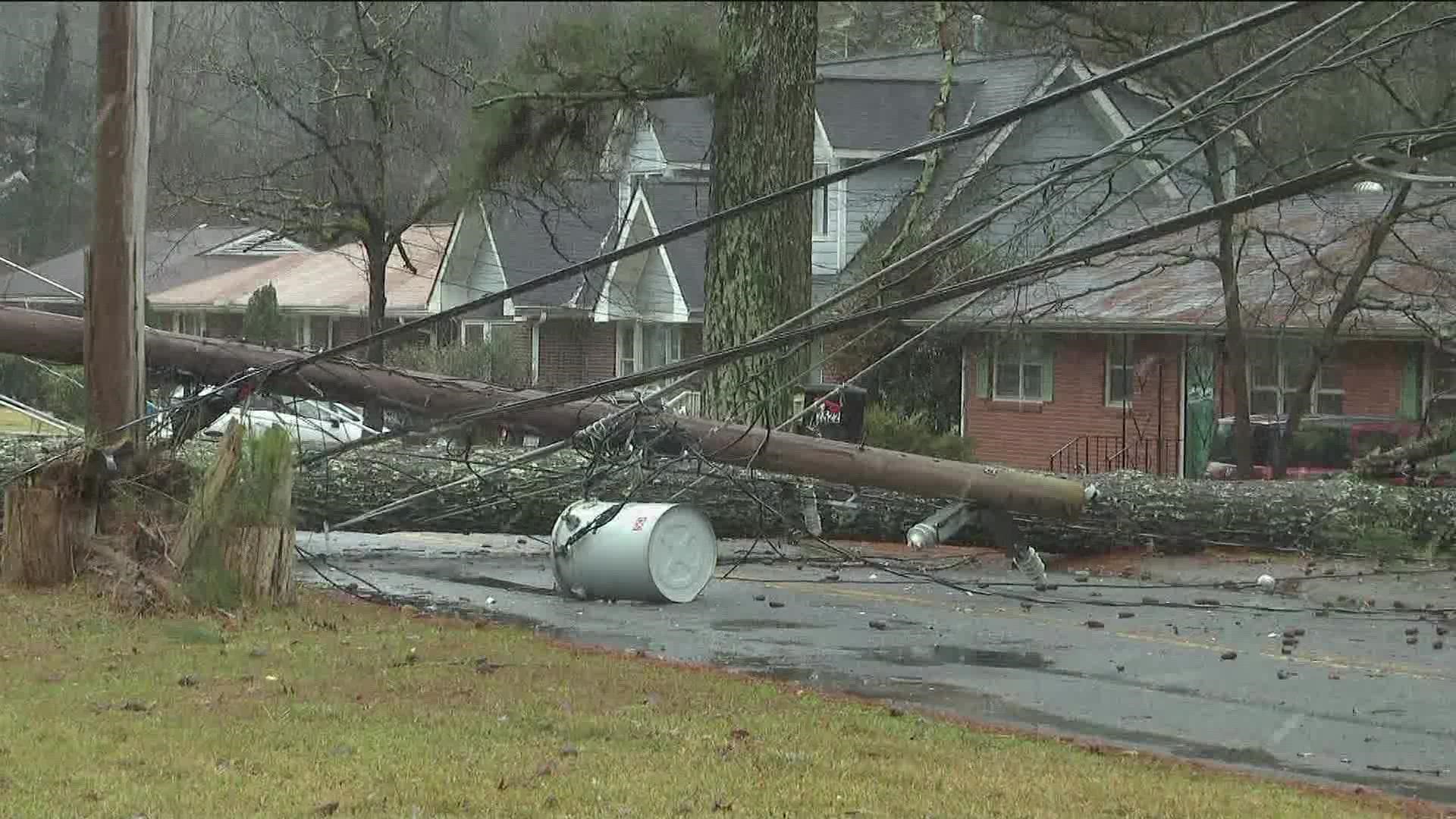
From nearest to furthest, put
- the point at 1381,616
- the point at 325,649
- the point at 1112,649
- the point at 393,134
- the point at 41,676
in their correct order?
1. the point at 41,676
2. the point at 325,649
3. the point at 1112,649
4. the point at 1381,616
5. the point at 393,134

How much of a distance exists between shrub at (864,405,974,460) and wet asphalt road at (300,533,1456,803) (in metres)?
5.85

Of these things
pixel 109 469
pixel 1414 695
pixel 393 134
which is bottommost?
pixel 1414 695

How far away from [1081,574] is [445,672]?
326 inches

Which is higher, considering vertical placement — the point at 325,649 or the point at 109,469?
the point at 109,469

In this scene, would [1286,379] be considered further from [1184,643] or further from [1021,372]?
[1184,643]

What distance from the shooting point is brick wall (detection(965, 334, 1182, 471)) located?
26797 mm

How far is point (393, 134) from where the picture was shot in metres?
31.0

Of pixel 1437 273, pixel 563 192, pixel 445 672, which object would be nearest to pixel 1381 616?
pixel 1437 273

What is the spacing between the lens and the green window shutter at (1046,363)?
92.5ft

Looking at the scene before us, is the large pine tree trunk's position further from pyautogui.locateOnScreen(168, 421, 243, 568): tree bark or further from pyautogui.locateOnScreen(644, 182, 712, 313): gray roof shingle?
pyautogui.locateOnScreen(644, 182, 712, 313): gray roof shingle

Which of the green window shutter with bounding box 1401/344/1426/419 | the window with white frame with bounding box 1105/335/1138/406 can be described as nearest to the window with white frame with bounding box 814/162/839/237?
the window with white frame with bounding box 1105/335/1138/406

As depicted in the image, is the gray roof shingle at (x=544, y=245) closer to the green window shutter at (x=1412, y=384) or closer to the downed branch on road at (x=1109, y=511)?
the green window shutter at (x=1412, y=384)

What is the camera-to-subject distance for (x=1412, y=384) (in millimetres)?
24578

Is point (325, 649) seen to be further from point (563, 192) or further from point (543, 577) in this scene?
point (563, 192)
